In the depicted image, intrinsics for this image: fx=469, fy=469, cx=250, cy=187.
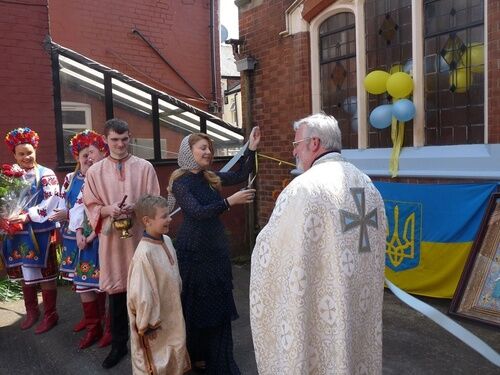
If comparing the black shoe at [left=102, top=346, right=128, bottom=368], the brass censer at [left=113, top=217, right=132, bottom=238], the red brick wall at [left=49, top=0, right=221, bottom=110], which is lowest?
the black shoe at [left=102, top=346, right=128, bottom=368]

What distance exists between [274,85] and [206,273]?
4.06m

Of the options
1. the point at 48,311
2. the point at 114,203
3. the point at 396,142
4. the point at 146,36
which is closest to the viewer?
the point at 114,203

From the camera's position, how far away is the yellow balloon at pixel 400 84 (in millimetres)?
4930

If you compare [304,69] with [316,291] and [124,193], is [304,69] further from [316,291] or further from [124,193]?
[316,291]

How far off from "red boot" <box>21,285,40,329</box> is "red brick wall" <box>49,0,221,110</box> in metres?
6.43

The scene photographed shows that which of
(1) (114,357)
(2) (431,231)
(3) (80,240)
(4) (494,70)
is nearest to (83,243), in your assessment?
(3) (80,240)

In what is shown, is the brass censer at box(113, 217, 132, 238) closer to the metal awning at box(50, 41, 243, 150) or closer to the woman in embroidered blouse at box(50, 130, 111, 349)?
the woman in embroidered blouse at box(50, 130, 111, 349)

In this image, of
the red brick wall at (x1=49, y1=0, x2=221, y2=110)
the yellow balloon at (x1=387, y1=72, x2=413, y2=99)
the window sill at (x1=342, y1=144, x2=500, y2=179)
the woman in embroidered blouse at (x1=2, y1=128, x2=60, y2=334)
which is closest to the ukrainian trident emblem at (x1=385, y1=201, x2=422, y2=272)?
the window sill at (x1=342, y1=144, x2=500, y2=179)

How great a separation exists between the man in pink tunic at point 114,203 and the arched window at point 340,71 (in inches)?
127

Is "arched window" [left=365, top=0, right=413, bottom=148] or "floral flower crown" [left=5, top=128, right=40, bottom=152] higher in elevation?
"arched window" [left=365, top=0, right=413, bottom=148]

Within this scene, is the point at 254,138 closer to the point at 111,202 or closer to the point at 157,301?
the point at 111,202

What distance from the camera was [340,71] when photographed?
19.7ft

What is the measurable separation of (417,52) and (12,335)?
16.4ft

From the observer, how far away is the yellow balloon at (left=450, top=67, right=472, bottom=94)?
4.72 meters
